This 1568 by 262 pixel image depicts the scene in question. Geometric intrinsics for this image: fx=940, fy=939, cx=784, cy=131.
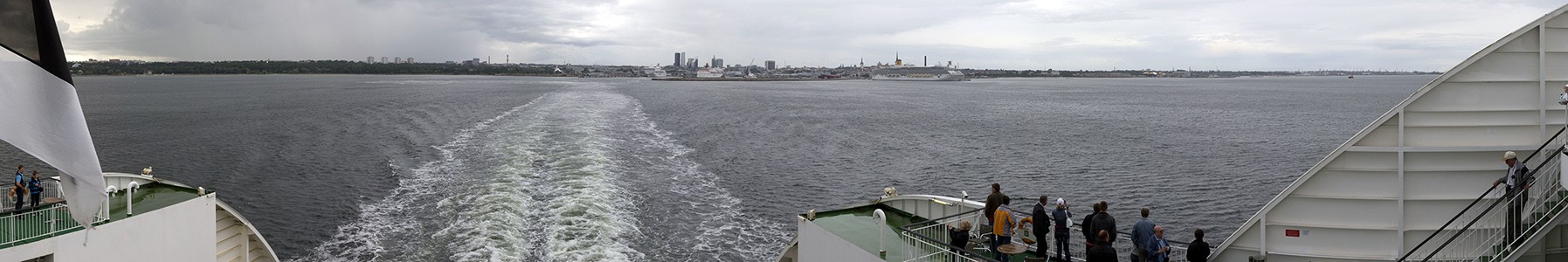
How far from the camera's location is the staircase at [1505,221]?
9.19m

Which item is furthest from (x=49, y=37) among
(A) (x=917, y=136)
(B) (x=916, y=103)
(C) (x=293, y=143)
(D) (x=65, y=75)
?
(B) (x=916, y=103)

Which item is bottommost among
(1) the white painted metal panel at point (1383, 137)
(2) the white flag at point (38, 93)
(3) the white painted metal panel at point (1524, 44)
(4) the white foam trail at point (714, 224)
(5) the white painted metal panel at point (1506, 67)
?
(4) the white foam trail at point (714, 224)

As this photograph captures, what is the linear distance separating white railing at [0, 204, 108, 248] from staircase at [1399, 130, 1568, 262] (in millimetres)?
15132

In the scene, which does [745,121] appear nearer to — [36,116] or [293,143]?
[293,143]

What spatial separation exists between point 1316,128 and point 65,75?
67.1m

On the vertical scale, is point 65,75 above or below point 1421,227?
above

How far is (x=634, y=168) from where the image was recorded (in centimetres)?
3086

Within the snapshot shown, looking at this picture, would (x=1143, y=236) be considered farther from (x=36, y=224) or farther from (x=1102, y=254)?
(x=36, y=224)

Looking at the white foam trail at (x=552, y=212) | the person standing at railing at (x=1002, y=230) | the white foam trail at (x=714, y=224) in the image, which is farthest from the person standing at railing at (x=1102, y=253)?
the white foam trail at (x=552, y=212)

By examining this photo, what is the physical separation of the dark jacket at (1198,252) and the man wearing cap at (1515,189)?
275 cm

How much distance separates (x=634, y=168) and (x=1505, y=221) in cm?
2457

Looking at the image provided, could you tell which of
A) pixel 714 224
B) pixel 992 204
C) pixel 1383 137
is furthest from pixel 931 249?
pixel 714 224

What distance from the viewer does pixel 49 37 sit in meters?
3.64

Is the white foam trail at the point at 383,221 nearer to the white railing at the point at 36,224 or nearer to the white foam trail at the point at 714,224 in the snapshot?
the white foam trail at the point at 714,224
